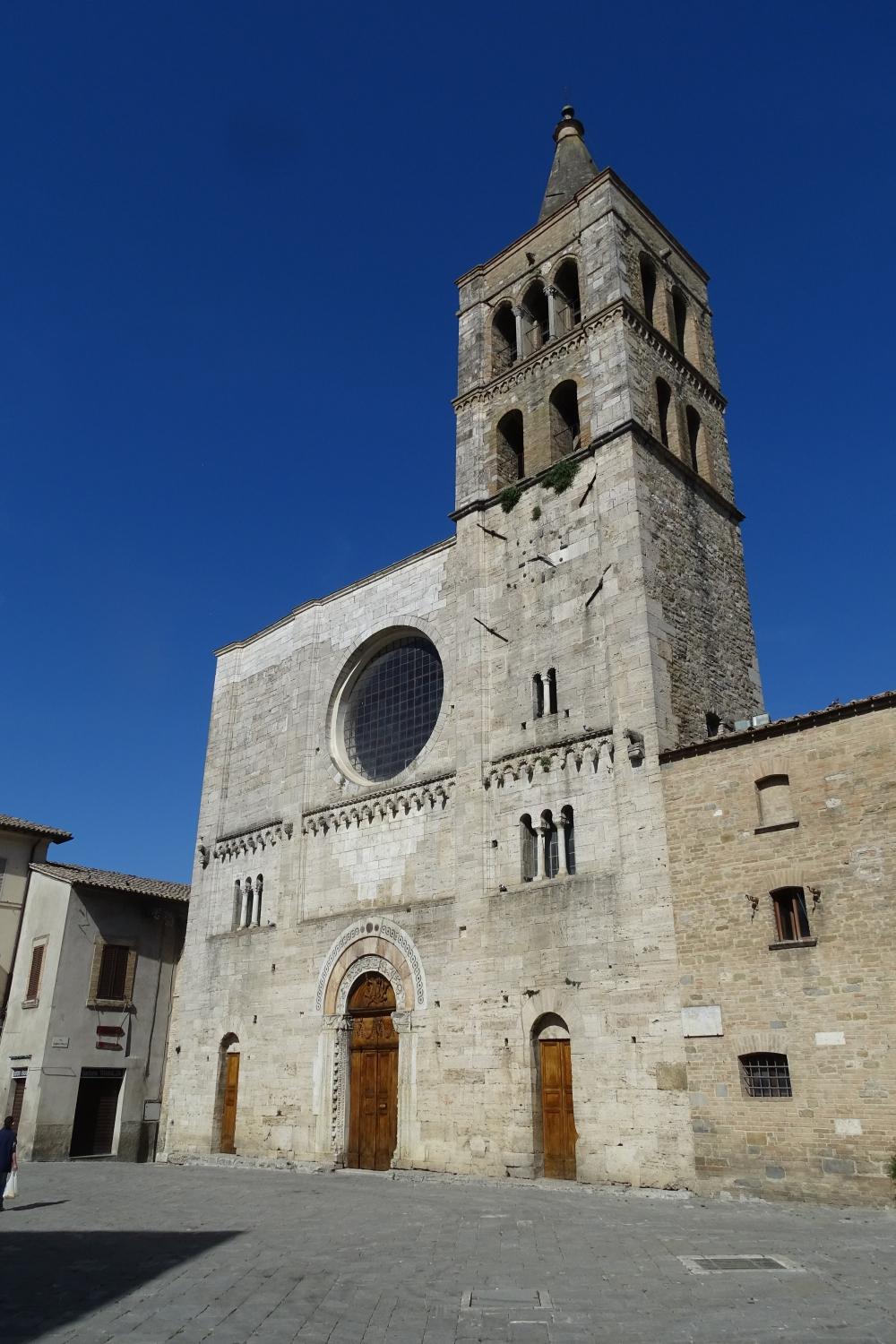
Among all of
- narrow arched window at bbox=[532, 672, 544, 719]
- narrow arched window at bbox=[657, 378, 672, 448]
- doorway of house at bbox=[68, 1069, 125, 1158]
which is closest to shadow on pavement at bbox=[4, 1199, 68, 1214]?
doorway of house at bbox=[68, 1069, 125, 1158]

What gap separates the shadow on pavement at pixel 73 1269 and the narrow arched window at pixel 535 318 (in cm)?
2215

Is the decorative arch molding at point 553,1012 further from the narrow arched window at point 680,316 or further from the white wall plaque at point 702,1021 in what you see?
the narrow arched window at point 680,316

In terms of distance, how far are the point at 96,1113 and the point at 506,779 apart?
16241 mm

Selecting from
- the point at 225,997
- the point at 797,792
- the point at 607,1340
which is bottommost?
the point at 607,1340

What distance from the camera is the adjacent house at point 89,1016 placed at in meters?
25.3

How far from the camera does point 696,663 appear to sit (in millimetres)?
20219

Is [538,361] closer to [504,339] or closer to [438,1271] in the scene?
[504,339]

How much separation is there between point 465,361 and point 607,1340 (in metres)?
24.8

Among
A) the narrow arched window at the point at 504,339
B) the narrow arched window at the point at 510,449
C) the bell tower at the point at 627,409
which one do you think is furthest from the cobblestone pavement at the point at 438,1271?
the narrow arched window at the point at 504,339

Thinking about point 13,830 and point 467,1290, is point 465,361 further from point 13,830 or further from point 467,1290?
point 467,1290

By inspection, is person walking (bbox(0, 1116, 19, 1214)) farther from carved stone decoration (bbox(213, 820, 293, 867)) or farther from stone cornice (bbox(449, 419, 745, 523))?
stone cornice (bbox(449, 419, 745, 523))

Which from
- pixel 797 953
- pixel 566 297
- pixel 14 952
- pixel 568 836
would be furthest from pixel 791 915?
pixel 14 952

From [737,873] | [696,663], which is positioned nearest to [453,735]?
[696,663]

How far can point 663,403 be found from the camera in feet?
79.3
